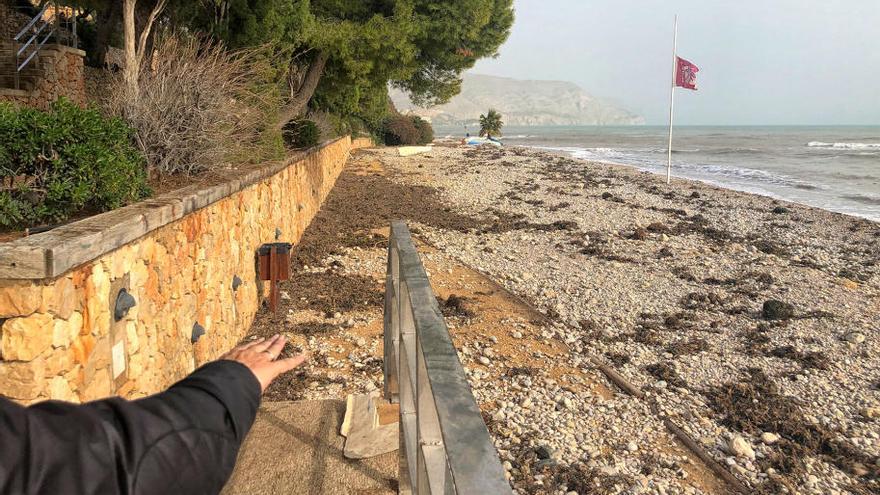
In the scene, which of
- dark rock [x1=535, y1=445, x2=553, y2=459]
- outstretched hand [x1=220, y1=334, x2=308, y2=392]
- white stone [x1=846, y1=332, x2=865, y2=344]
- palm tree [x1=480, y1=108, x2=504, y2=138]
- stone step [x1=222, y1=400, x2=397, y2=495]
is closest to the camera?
outstretched hand [x1=220, y1=334, x2=308, y2=392]

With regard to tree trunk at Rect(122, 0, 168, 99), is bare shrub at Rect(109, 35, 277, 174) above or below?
below

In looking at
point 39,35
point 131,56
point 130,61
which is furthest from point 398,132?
point 130,61

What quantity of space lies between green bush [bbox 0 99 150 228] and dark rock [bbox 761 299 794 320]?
25.7 ft

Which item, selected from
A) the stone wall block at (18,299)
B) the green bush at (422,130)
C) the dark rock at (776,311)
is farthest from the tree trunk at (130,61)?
the green bush at (422,130)

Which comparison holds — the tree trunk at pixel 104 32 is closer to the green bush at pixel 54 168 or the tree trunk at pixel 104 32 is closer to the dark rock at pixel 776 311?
the green bush at pixel 54 168

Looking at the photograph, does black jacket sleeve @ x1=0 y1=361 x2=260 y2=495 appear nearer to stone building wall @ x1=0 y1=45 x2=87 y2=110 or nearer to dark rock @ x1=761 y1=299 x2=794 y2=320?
dark rock @ x1=761 y1=299 x2=794 y2=320

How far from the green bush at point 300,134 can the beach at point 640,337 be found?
176 centimetres

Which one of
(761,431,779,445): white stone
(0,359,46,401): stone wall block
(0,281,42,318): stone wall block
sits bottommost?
(761,431,779,445): white stone

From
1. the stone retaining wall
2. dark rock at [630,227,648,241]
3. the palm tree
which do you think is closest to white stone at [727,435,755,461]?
the stone retaining wall

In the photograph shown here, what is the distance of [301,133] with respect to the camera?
43.4 feet

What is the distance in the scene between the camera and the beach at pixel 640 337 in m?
4.87

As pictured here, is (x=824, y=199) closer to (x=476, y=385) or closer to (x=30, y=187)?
(x=476, y=385)

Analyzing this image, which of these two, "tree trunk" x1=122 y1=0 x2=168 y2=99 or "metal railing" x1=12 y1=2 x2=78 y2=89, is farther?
"metal railing" x1=12 y1=2 x2=78 y2=89

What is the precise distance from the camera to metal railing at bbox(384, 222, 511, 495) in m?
0.94
